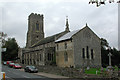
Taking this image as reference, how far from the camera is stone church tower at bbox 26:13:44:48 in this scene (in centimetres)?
6887

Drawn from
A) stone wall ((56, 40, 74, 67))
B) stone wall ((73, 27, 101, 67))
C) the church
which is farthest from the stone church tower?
stone wall ((73, 27, 101, 67))

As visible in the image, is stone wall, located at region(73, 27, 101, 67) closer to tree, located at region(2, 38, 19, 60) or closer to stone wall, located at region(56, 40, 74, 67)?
stone wall, located at region(56, 40, 74, 67)

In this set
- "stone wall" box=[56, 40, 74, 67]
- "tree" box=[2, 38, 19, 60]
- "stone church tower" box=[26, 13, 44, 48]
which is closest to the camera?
"stone wall" box=[56, 40, 74, 67]

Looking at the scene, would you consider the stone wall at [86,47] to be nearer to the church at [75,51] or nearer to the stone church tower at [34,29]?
the church at [75,51]

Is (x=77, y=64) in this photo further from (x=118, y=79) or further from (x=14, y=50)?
(x=14, y=50)

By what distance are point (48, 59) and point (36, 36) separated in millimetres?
27177

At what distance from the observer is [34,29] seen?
69.5m

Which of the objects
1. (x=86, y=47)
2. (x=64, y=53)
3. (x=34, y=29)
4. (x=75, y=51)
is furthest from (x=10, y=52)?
(x=86, y=47)

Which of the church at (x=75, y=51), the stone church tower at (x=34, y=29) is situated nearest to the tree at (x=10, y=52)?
the stone church tower at (x=34, y=29)

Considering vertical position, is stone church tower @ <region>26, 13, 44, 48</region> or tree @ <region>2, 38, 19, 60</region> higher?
stone church tower @ <region>26, 13, 44, 48</region>

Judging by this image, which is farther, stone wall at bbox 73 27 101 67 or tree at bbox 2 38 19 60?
tree at bbox 2 38 19 60

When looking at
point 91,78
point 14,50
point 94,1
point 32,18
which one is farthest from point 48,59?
point 94,1

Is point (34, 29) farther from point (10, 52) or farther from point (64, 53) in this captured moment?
point (64, 53)

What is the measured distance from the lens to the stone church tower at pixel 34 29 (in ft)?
226
